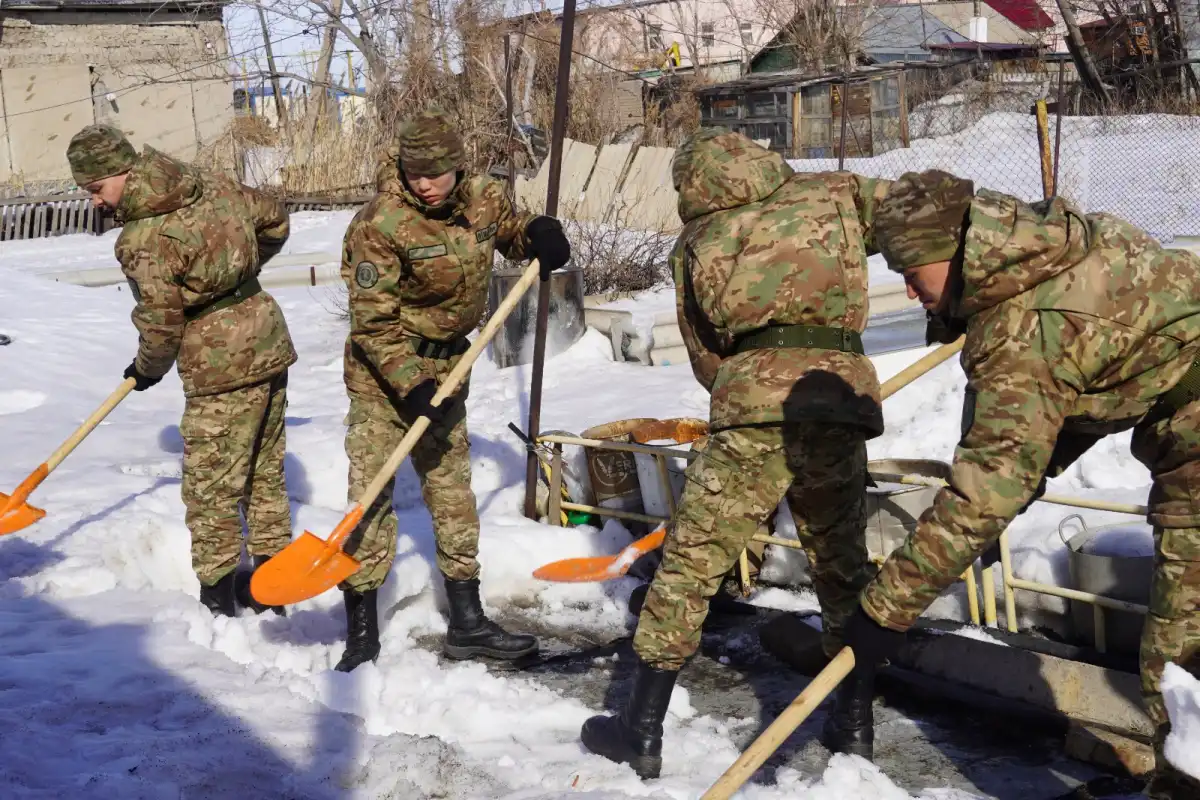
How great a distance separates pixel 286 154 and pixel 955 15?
86.5 feet

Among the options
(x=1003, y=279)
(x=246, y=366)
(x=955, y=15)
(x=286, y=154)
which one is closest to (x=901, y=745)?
(x=1003, y=279)

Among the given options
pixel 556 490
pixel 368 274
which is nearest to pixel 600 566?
pixel 556 490

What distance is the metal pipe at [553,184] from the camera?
5.71m

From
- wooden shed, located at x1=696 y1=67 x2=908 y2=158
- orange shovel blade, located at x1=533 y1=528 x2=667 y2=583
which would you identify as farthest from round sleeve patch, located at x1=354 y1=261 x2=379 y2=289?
wooden shed, located at x1=696 y1=67 x2=908 y2=158

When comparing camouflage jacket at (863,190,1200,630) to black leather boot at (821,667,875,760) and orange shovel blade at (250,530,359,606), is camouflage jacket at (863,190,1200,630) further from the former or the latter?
orange shovel blade at (250,530,359,606)

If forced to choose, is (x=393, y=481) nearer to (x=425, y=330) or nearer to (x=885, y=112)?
(x=425, y=330)

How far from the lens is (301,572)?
15.3 feet

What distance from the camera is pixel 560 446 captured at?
6320 mm

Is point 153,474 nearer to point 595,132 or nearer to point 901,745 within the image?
point 901,745

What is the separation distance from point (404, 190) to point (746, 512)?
191 cm

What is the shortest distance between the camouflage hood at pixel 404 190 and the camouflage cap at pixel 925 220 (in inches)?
88.6

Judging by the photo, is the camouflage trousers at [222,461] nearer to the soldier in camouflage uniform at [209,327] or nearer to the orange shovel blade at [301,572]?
the soldier in camouflage uniform at [209,327]

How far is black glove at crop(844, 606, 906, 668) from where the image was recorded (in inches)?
126

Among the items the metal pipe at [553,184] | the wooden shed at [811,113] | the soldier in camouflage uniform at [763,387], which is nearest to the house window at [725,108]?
the wooden shed at [811,113]
